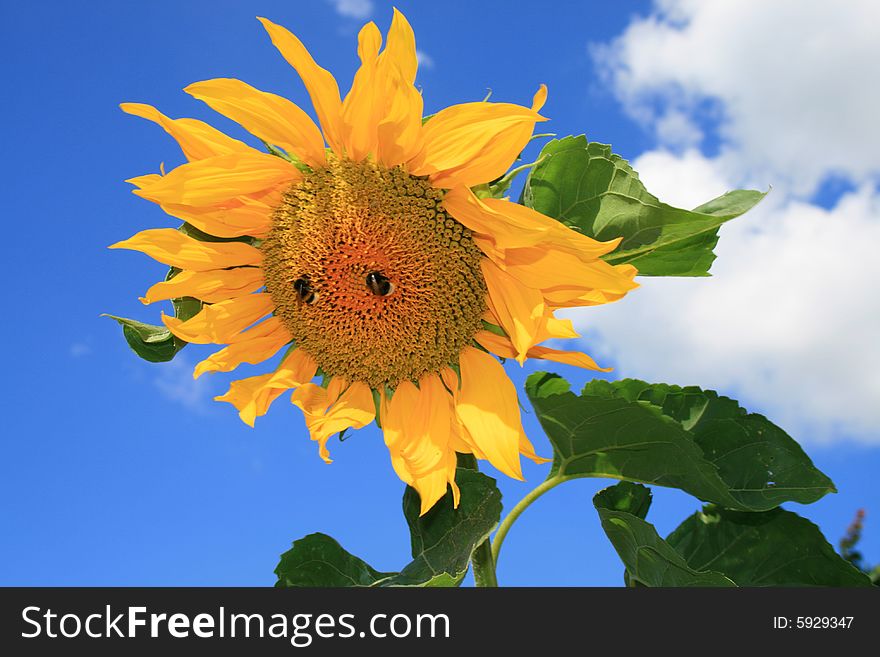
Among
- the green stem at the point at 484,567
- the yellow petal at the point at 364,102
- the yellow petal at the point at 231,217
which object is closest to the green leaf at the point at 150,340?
the yellow petal at the point at 231,217

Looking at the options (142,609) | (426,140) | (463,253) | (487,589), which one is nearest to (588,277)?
(463,253)

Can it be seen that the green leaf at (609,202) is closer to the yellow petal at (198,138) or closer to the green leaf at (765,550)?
the yellow petal at (198,138)

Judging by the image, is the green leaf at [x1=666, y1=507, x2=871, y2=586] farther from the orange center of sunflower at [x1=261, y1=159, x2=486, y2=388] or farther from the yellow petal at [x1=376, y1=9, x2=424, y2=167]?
the yellow petal at [x1=376, y1=9, x2=424, y2=167]

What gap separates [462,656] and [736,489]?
1095mm

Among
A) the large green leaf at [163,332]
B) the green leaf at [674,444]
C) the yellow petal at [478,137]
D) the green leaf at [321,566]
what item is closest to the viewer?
the yellow petal at [478,137]

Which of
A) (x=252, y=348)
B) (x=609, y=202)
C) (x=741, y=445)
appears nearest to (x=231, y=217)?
(x=252, y=348)

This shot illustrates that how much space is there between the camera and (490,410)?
260 centimetres

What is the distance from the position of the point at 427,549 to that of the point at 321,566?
47 cm

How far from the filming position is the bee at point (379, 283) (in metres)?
2.58

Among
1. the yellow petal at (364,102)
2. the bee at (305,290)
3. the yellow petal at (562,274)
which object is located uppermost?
the yellow petal at (364,102)

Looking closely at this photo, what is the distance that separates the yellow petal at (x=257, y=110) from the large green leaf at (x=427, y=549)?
113 centimetres

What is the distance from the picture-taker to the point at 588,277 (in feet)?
7.89

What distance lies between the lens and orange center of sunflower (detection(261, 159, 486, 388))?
2.55m

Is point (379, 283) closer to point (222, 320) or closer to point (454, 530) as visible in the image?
point (222, 320)
